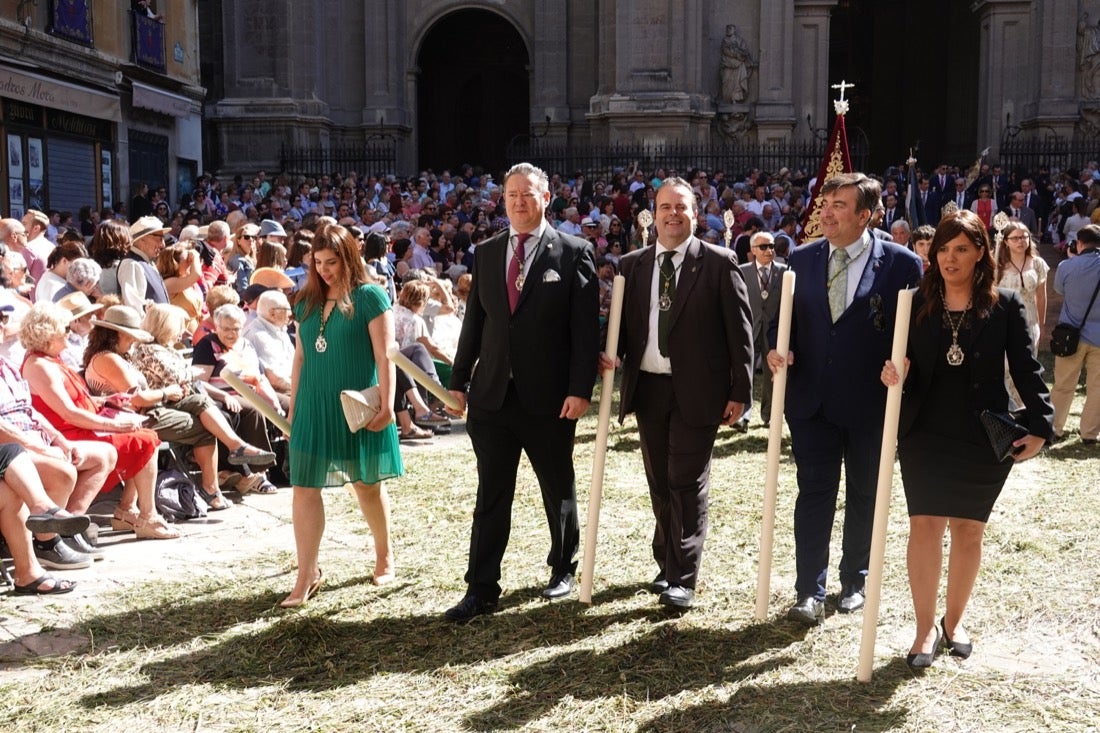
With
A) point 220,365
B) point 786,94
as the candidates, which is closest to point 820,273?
point 220,365

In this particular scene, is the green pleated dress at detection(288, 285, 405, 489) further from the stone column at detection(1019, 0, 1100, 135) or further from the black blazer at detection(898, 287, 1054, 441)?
the stone column at detection(1019, 0, 1100, 135)

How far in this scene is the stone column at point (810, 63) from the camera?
3116cm

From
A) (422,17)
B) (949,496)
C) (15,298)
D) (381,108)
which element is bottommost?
(949,496)

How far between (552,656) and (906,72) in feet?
132

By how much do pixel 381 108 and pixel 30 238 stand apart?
69.3 feet

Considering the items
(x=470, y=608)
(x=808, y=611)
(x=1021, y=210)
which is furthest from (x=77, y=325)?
(x=1021, y=210)

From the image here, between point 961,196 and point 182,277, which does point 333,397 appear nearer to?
point 182,277

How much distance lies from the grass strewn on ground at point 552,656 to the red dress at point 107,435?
0.99 m

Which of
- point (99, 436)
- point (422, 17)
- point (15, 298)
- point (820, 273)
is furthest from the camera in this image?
point (422, 17)

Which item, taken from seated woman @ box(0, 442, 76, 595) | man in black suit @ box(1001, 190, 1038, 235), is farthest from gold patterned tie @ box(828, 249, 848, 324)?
man in black suit @ box(1001, 190, 1038, 235)

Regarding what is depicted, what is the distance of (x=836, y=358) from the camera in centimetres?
571

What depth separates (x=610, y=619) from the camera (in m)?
5.85

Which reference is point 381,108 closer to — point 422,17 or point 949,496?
point 422,17

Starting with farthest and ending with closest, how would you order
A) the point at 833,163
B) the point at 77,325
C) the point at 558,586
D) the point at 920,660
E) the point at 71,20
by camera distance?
the point at 71,20
the point at 833,163
the point at 77,325
the point at 558,586
the point at 920,660
